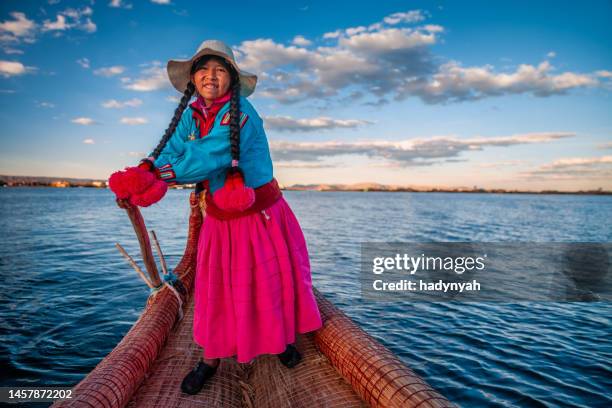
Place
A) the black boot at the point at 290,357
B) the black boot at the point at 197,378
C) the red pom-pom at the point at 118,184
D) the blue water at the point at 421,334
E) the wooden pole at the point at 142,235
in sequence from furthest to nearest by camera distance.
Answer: the blue water at the point at 421,334, the black boot at the point at 290,357, the black boot at the point at 197,378, the wooden pole at the point at 142,235, the red pom-pom at the point at 118,184

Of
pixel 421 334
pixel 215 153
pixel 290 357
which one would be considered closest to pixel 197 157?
pixel 215 153

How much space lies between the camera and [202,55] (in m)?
2.44

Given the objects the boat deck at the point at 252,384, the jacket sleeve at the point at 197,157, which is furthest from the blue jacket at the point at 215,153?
the boat deck at the point at 252,384

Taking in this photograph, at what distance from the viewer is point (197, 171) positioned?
2.04 meters

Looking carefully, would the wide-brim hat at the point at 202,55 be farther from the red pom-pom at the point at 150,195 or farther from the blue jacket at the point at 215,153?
the red pom-pom at the point at 150,195

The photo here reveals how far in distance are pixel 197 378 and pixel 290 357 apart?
69cm

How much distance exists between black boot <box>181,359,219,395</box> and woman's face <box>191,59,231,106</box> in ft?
6.22

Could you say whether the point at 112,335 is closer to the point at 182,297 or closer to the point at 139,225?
the point at 182,297

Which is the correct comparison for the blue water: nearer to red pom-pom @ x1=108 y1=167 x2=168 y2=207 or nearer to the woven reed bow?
the woven reed bow

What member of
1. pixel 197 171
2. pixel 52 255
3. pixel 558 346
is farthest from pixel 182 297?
pixel 52 255

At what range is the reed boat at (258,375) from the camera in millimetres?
2152

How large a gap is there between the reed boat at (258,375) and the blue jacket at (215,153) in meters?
0.39

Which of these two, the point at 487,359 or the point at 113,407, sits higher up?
the point at 113,407

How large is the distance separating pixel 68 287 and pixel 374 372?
9.05 m
